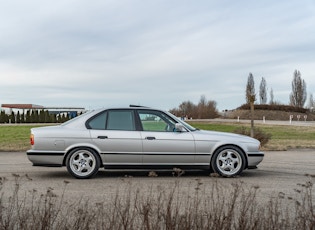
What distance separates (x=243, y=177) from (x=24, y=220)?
241 inches

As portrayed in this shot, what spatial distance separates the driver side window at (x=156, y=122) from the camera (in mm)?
9328

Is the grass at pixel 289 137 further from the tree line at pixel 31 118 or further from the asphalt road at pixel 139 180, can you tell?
the tree line at pixel 31 118

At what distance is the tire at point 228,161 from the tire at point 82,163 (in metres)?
2.43

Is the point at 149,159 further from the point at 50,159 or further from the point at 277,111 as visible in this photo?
the point at 277,111

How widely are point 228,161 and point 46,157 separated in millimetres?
3731

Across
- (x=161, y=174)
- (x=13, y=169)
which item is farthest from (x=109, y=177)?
(x=13, y=169)

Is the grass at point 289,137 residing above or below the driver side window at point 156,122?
below

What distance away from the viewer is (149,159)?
912 centimetres

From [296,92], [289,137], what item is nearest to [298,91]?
[296,92]

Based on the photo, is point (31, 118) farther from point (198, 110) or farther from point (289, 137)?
point (289, 137)

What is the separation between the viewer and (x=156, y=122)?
31.2 ft

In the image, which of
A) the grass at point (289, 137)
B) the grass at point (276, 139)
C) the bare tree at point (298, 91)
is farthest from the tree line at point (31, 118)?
the bare tree at point (298, 91)

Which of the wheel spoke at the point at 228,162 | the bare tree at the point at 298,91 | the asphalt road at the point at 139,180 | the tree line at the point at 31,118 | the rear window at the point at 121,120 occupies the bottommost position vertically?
the asphalt road at the point at 139,180

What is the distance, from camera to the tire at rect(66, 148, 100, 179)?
29.9 ft
